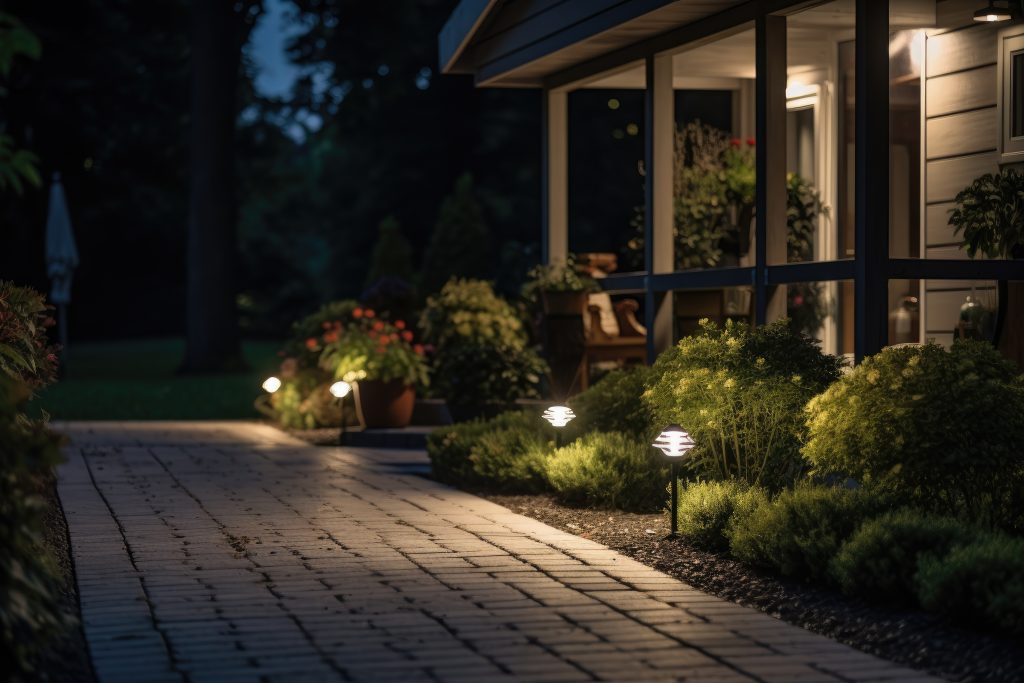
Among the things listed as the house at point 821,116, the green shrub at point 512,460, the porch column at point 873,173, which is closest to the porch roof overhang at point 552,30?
the house at point 821,116

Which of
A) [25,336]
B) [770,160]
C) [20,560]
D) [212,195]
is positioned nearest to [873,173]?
[770,160]

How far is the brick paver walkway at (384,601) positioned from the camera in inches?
208

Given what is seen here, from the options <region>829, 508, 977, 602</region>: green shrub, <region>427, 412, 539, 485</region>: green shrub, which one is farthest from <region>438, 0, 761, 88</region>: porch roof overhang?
<region>829, 508, 977, 602</region>: green shrub

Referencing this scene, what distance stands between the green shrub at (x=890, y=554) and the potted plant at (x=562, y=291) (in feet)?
24.3

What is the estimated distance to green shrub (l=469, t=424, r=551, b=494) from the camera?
1039 cm

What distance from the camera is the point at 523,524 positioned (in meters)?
8.95

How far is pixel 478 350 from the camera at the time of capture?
14.3m

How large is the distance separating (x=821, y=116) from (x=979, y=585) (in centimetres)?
938

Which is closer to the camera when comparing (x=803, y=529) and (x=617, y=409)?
(x=803, y=529)

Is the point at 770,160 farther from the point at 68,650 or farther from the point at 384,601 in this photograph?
the point at 68,650

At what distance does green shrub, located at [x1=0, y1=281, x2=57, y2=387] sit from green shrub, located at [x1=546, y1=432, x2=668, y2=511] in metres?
3.36

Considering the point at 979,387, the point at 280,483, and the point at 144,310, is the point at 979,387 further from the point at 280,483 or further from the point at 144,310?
the point at 144,310

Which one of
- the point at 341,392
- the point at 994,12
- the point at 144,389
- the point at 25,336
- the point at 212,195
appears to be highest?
the point at 212,195

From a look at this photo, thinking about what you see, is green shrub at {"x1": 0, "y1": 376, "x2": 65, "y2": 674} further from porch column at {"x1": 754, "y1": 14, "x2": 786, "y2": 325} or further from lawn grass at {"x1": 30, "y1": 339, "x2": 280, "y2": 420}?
lawn grass at {"x1": 30, "y1": 339, "x2": 280, "y2": 420}
